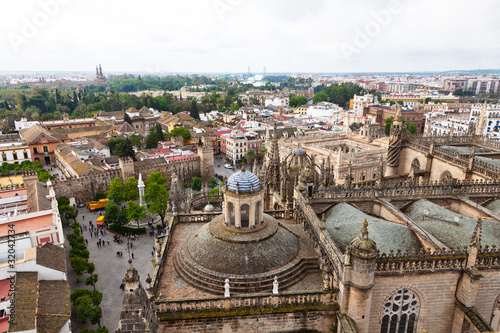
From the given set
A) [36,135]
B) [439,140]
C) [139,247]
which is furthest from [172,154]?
[439,140]

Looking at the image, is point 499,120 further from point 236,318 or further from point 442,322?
point 236,318

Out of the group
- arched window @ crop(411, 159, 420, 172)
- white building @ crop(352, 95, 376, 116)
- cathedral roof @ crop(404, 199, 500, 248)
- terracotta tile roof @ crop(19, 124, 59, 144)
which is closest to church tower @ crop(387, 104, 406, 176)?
arched window @ crop(411, 159, 420, 172)

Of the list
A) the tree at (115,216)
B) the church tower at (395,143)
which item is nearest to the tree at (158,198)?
the tree at (115,216)

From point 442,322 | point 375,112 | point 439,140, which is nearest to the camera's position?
point 442,322

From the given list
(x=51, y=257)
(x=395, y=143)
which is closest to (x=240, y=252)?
(x=51, y=257)

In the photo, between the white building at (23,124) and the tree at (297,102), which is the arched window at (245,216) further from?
the tree at (297,102)

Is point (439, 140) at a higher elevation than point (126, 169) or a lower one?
higher
